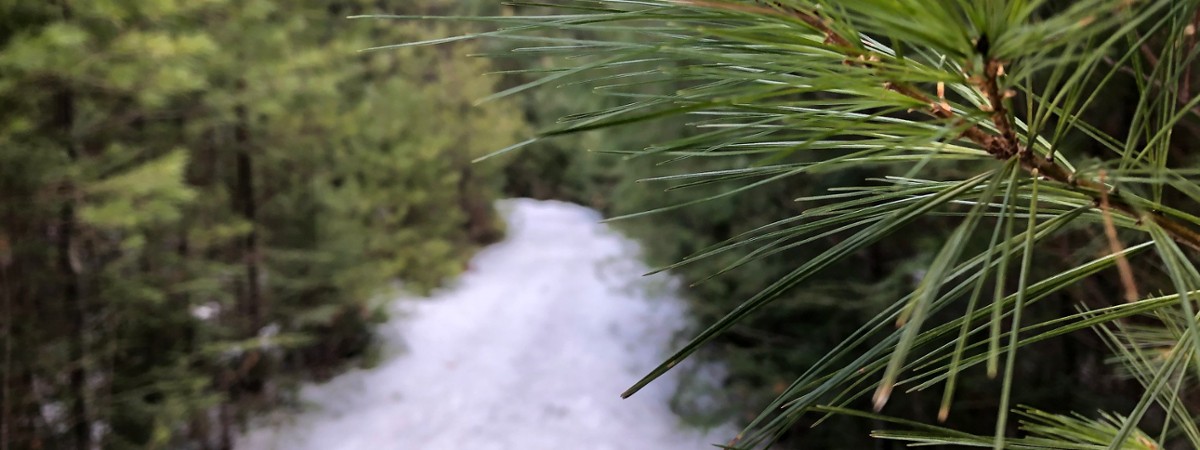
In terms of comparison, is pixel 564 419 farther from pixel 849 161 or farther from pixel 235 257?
pixel 849 161

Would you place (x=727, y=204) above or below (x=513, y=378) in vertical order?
above

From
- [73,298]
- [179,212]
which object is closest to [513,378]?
[179,212]

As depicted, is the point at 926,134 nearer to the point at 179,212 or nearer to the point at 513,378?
the point at 179,212

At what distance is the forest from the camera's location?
38 cm

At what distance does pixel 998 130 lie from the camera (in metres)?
0.41

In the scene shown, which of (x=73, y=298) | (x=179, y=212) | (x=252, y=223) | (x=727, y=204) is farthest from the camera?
(x=252, y=223)

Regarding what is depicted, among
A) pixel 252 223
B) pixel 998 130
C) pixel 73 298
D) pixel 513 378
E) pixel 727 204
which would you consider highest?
pixel 998 130

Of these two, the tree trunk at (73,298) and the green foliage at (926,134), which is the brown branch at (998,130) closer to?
the green foliage at (926,134)

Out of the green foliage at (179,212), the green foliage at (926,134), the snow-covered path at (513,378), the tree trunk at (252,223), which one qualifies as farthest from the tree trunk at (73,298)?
the green foliage at (926,134)

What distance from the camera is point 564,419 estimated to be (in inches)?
175

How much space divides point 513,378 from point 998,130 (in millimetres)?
4960

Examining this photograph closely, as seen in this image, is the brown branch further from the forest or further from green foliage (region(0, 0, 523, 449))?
green foliage (region(0, 0, 523, 449))

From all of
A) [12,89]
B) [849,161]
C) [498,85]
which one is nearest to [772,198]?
[849,161]

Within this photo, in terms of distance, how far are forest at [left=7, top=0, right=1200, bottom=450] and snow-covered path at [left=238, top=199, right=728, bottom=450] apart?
25 cm
